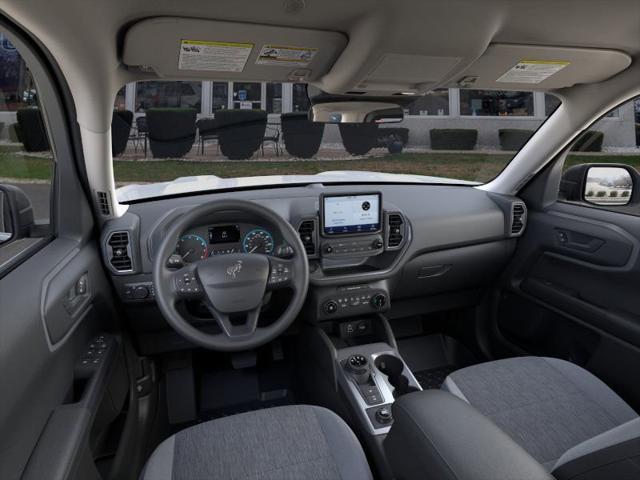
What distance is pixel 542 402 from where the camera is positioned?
6.22 feet

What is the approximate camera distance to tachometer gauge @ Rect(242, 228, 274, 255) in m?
2.19

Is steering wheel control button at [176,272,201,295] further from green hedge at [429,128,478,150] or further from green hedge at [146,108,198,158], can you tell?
green hedge at [429,128,478,150]

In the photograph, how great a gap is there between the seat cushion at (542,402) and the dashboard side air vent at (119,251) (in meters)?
1.57

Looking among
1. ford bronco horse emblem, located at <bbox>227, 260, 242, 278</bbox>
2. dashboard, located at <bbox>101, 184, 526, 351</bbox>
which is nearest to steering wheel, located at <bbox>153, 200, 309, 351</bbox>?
ford bronco horse emblem, located at <bbox>227, 260, 242, 278</bbox>

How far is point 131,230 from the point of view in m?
2.17

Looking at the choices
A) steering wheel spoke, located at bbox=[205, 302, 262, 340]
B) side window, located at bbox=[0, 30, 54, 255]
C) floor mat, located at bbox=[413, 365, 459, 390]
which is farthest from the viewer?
floor mat, located at bbox=[413, 365, 459, 390]

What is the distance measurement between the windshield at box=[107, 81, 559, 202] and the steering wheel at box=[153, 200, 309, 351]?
0.65 metres

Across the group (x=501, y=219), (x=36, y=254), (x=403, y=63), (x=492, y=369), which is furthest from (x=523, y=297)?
(x=36, y=254)

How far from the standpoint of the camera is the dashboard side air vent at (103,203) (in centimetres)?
216

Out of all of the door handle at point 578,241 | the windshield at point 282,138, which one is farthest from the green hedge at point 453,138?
the door handle at point 578,241

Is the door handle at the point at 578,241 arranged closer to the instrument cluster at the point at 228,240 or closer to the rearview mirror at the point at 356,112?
the rearview mirror at the point at 356,112

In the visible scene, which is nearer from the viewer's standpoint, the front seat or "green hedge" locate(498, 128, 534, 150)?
the front seat

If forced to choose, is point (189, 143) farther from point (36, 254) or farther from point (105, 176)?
point (36, 254)

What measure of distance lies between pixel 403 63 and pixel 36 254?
5.32 feet
